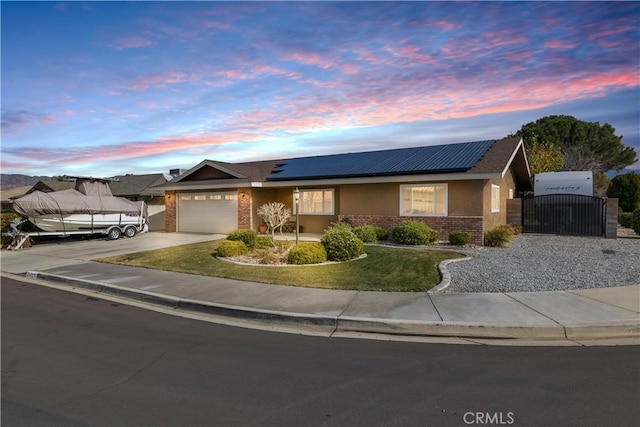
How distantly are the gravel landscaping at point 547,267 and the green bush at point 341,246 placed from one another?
298 cm

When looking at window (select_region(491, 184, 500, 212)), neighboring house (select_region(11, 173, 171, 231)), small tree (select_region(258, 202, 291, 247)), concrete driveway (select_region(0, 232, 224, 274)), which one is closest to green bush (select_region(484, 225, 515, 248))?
window (select_region(491, 184, 500, 212))

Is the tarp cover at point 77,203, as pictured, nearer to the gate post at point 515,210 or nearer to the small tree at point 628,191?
the gate post at point 515,210

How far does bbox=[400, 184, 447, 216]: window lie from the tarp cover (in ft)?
50.3

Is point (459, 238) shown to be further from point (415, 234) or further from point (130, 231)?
point (130, 231)

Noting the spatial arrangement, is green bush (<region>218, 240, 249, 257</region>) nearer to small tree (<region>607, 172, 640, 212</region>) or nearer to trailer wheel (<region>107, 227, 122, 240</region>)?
trailer wheel (<region>107, 227, 122, 240</region>)

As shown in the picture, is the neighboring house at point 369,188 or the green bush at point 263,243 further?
the neighboring house at point 369,188

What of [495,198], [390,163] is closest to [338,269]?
[390,163]

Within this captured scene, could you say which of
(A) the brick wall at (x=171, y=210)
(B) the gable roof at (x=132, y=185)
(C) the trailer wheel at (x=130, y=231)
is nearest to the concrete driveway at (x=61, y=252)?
(C) the trailer wheel at (x=130, y=231)

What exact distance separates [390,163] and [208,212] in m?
11.2

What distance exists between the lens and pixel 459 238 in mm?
15359

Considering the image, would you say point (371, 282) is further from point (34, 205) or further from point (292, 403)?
point (34, 205)

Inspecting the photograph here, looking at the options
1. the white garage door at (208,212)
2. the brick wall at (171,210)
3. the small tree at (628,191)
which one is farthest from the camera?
the small tree at (628,191)

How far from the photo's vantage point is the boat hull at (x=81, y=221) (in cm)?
1916

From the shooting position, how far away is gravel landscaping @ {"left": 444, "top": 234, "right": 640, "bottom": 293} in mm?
8648
